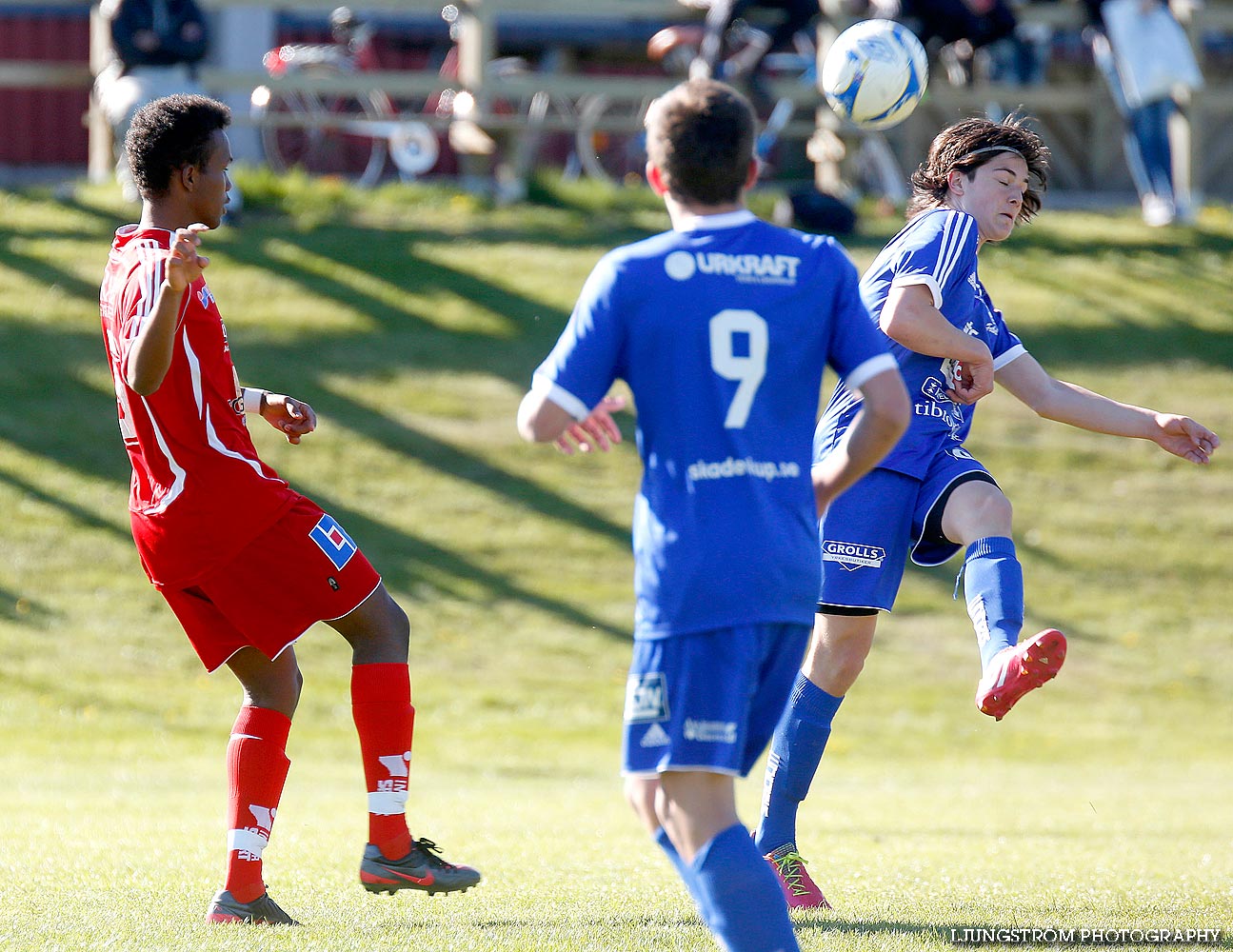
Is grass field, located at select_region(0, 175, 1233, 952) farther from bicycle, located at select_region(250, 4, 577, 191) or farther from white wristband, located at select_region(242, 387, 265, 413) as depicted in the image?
white wristband, located at select_region(242, 387, 265, 413)

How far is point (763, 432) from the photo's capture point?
3338 millimetres

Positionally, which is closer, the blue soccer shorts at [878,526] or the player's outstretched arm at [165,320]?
the player's outstretched arm at [165,320]

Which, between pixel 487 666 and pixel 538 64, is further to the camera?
pixel 538 64

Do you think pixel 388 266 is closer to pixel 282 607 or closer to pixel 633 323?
pixel 282 607

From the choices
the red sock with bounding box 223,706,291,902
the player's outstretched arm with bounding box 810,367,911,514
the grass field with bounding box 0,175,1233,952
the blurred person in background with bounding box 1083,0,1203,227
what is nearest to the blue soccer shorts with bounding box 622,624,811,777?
the player's outstretched arm with bounding box 810,367,911,514

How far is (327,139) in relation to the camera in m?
19.5

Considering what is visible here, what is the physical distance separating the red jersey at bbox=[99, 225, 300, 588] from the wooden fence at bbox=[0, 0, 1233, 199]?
10441 mm

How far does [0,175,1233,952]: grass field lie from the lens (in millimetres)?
5023

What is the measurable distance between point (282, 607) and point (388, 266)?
10420 mm

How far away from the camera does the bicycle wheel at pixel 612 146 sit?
17.1 m

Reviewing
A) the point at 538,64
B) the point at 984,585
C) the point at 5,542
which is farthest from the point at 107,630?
the point at 538,64

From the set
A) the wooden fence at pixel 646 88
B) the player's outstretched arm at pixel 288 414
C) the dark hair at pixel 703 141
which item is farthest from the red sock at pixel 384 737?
the wooden fence at pixel 646 88

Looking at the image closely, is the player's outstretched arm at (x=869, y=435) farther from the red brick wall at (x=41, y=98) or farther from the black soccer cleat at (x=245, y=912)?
the red brick wall at (x=41, y=98)

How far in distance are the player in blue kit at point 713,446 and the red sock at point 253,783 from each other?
155 cm
